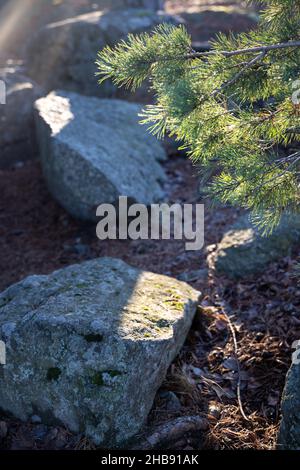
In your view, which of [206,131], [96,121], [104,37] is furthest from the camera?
[104,37]

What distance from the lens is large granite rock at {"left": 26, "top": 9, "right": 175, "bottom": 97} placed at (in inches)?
368

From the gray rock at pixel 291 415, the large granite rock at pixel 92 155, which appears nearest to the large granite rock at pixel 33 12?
the large granite rock at pixel 92 155

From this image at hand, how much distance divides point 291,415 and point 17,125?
6.47 m

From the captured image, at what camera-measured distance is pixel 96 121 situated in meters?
7.38

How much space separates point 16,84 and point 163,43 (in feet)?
18.9

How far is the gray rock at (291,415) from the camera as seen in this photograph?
303 cm

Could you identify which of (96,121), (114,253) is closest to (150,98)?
(96,121)

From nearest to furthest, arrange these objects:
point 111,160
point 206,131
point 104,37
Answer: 1. point 206,131
2. point 111,160
3. point 104,37

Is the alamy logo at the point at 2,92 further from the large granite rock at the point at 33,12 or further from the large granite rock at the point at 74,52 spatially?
the large granite rock at the point at 33,12

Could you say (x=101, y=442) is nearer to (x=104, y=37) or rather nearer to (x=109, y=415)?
(x=109, y=415)

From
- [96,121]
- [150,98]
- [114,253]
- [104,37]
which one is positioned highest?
[104,37]

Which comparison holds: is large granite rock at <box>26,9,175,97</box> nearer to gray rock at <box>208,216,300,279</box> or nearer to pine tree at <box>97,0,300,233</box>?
gray rock at <box>208,216,300,279</box>

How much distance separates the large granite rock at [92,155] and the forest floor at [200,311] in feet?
1.10

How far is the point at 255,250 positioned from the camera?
528 centimetres
